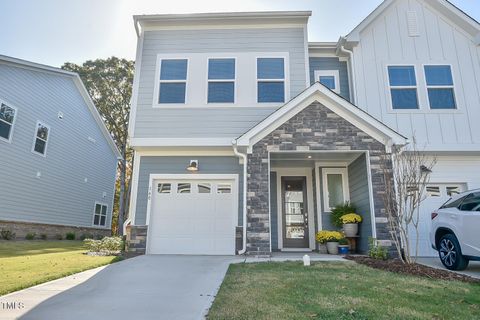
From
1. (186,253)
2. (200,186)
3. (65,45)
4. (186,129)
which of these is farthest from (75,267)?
(65,45)

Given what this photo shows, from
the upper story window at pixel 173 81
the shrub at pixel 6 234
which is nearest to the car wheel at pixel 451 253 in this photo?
the upper story window at pixel 173 81

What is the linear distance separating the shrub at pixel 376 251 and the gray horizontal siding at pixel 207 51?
4.62 m

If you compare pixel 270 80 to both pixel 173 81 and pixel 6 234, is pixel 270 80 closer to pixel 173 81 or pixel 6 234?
pixel 173 81

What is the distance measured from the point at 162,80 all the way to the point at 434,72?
8.69 m

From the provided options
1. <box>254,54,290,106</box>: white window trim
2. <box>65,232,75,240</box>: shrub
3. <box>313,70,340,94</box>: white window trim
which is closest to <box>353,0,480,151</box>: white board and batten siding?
<box>313,70,340,94</box>: white window trim

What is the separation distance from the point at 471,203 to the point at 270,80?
20.5 feet

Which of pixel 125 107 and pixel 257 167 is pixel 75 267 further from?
pixel 125 107

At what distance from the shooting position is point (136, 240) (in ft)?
29.6

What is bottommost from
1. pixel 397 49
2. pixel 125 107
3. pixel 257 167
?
pixel 257 167

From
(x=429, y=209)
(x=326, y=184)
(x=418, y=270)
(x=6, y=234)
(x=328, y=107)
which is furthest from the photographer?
(x=6, y=234)

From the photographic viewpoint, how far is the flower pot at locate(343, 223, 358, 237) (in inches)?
343

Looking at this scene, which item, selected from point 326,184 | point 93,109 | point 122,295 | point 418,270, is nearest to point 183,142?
point 326,184

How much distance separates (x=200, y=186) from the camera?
951 centimetres

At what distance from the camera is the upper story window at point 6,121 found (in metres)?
11.5
